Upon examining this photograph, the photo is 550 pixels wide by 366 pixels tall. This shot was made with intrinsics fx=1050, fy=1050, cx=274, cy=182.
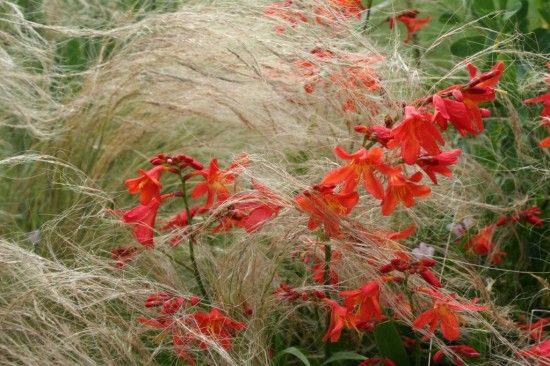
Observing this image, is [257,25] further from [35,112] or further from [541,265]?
[541,265]

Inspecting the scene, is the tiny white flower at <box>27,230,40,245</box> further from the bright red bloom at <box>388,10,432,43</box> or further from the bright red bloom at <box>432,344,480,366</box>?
the bright red bloom at <box>388,10,432,43</box>

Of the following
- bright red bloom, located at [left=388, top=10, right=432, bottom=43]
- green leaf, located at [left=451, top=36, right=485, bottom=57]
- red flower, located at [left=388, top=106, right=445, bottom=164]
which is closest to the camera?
red flower, located at [left=388, top=106, right=445, bottom=164]

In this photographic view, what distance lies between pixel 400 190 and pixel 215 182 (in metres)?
0.32

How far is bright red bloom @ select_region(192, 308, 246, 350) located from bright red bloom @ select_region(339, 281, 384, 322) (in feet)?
0.58

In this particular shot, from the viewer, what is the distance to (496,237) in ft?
6.58

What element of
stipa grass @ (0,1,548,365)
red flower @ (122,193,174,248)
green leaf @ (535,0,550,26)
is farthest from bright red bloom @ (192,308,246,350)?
green leaf @ (535,0,550,26)

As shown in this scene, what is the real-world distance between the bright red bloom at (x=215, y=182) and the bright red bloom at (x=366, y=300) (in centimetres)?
26

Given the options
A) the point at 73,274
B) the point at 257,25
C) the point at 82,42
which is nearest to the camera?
the point at 73,274

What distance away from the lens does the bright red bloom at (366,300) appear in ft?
4.89

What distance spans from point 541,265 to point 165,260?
2.46 ft

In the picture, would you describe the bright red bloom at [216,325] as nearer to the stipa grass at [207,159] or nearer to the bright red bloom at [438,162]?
the stipa grass at [207,159]

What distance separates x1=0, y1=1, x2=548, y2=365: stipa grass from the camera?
1.59 metres

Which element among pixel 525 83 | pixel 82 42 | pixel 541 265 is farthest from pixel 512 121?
pixel 82 42

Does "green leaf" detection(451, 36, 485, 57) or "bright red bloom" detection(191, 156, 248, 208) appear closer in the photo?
"bright red bloom" detection(191, 156, 248, 208)
